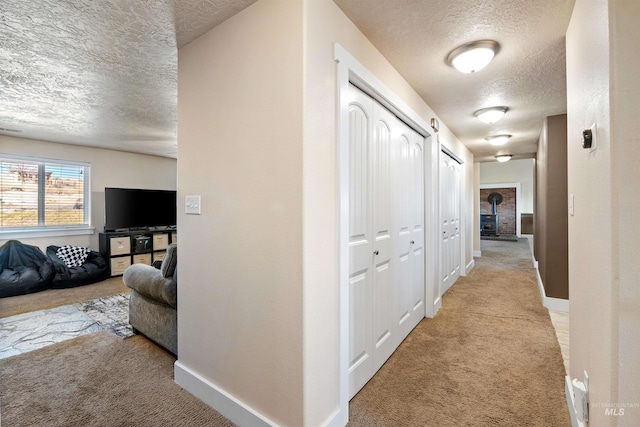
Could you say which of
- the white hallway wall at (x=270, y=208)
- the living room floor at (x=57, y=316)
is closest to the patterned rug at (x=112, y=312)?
the living room floor at (x=57, y=316)

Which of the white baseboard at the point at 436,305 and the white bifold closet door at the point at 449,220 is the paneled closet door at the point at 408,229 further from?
the white bifold closet door at the point at 449,220

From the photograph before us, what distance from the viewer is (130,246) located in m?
5.30

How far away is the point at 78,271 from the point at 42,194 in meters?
1.54

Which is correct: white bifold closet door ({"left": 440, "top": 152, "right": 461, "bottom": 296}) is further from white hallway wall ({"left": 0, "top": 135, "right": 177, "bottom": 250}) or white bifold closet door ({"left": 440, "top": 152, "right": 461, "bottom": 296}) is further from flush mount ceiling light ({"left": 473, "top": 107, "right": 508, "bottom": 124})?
white hallway wall ({"left": 0, "top": 135, "right": 177, "bottom": 250})

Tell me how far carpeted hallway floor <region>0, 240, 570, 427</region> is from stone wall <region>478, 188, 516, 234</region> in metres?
9.67

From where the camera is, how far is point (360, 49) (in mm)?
1827

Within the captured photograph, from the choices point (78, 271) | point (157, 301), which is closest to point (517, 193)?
point (157, 301)

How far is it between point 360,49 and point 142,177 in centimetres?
580

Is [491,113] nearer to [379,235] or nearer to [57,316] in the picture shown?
[379,235]

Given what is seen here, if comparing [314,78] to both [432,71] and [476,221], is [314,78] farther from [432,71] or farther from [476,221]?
[476,221]

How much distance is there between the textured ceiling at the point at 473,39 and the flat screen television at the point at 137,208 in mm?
5367

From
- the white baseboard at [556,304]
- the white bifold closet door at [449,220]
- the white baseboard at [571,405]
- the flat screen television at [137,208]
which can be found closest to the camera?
the white baseboard at [571,405]

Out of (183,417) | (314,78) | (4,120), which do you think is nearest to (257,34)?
(314,78)

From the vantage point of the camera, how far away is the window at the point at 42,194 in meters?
4.51
